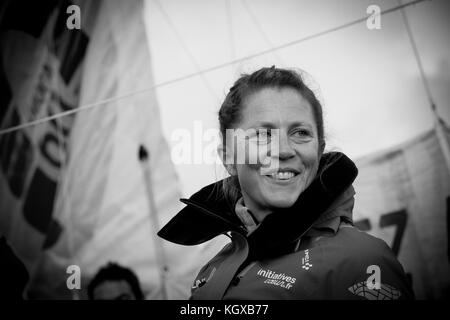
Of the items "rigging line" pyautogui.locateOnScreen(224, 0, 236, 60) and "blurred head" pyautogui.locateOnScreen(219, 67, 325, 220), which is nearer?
"blurred head" pyautogui.locateOnScreen(219, 67, 325, 220)

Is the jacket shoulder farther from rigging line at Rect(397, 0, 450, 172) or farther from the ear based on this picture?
rigging line at Rect(397, 0, 450, 172)

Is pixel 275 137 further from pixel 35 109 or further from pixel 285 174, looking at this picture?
pixel 35 109

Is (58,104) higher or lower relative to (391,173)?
higher

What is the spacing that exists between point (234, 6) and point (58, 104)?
58.5 inches

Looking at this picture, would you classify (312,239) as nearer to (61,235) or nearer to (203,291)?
(203,291)

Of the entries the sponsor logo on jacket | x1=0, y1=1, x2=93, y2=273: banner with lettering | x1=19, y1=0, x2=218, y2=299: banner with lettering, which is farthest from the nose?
x1=0, y1=1, x2=93, y2=273: banner with lettering

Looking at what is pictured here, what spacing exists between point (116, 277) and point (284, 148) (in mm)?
1880

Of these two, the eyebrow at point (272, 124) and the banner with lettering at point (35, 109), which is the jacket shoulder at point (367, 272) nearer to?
the eyebrow at point (272, 124)

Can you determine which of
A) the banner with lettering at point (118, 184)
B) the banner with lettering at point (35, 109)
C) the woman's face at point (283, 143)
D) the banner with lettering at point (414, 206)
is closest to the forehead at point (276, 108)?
the woman's face at point (283, 143)

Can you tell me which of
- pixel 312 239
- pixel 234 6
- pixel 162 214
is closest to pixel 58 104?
pixel 162 214

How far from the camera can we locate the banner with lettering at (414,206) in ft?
5.72

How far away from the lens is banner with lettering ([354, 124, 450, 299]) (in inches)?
68.6

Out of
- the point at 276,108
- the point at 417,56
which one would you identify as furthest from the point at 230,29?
the point at 276,108
